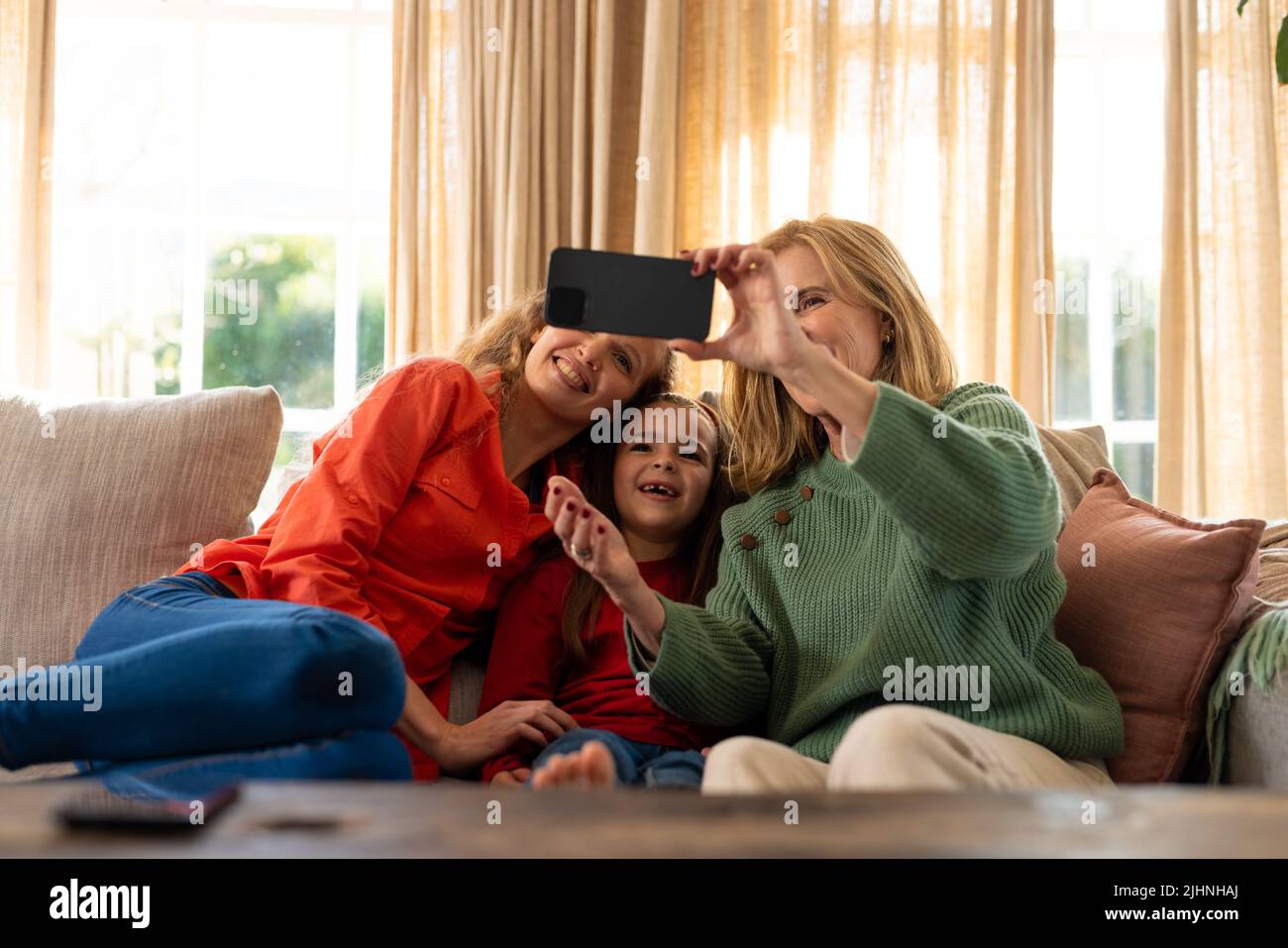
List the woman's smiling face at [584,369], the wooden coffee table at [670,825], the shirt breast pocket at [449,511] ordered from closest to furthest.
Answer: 1. the wooden coffee table at [670,825]
2. the shirt breast pocket at [449,511]
3. the woman's smiling face at [584,369]

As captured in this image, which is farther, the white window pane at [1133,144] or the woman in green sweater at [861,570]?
the white window pane at [1133,144]

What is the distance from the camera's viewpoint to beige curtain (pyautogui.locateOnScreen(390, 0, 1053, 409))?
3107mm

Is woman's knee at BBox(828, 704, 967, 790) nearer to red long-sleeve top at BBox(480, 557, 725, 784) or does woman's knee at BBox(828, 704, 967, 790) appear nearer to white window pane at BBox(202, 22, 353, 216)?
red long-sleeve top at BBox(480, 557, 725, 784)

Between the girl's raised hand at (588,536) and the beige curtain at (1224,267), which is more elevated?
the beige curtain at (1224,267)

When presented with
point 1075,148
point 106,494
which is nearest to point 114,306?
point 106,494

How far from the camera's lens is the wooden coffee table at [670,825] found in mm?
564

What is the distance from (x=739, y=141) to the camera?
10.5 ft

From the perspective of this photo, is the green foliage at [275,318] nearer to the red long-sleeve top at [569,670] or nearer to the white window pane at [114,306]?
the white window pane at [114,306]

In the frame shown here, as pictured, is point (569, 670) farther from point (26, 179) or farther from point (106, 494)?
point (26, 179)

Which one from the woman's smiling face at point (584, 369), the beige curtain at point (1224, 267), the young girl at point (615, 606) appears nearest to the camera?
the young girl at point (615, 606)

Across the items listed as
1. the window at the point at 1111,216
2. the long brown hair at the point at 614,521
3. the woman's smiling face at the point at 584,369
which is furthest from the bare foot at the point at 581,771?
the window at the point at 1111,216

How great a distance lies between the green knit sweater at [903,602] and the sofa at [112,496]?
0.45m

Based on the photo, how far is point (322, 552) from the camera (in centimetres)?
143

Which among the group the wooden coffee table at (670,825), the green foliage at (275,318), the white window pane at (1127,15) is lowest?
the wooden coffee table at (670,825)
